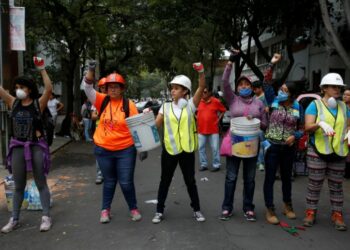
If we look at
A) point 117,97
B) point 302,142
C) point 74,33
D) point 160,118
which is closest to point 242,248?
point 160,118

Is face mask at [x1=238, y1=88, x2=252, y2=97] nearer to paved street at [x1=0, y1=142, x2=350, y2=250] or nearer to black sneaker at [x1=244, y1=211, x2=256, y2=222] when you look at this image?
black sneaker at [x1=244, y1=211, x2=256, y2=222]

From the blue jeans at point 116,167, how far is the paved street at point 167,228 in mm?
405

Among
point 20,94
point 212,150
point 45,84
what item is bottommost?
point 212,150

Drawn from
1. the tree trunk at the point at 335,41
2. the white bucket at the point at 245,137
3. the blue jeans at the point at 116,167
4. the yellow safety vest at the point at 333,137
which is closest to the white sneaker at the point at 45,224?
the blue jeans at the point at 116,167

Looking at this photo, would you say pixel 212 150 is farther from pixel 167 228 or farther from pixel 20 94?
pixel 20 94

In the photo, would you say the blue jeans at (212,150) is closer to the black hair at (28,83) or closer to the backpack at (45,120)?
the backpack at (45,120)

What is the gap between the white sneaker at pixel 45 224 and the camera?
15.3 feet

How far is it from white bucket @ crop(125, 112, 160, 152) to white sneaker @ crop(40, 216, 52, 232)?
1389mm

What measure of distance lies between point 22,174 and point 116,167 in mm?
1107

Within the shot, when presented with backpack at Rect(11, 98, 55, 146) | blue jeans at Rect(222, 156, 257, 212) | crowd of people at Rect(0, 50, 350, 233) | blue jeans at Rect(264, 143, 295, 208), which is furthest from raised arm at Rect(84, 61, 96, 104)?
blue jeans at Rect(264, 143, 295, 208)

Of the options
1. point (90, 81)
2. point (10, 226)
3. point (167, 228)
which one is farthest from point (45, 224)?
point (90, 81)

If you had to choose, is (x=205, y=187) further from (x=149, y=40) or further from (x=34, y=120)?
(x=149, y=40)

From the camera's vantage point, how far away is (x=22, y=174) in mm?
4695

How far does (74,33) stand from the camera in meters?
13.7
